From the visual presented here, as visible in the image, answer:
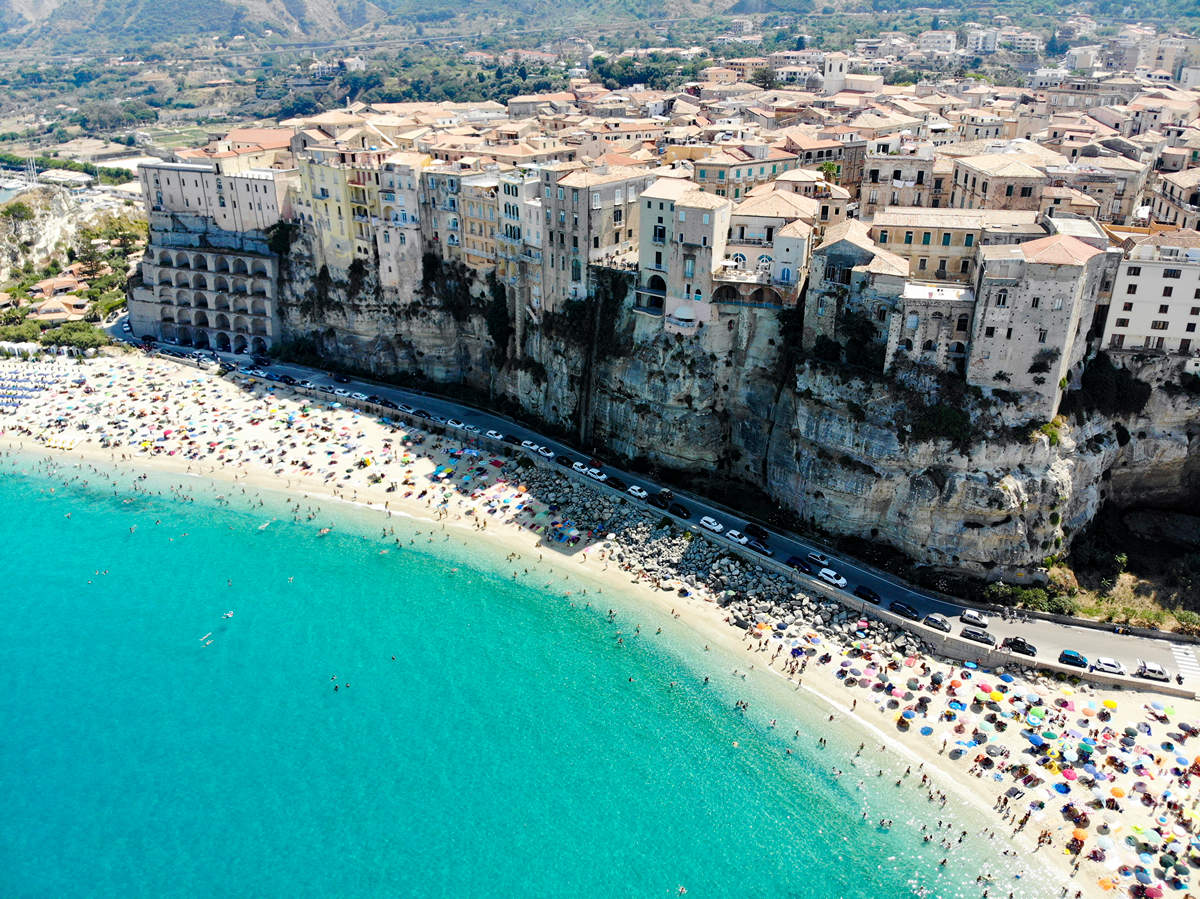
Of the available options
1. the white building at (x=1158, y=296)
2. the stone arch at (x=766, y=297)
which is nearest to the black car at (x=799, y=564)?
the stone arch at (x=766, y=297)

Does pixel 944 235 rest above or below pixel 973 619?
above

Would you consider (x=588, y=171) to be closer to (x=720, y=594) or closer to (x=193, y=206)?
(x=720, y=594)

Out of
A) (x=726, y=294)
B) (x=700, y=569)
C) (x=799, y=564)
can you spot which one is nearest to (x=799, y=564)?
(x=799, y=564)

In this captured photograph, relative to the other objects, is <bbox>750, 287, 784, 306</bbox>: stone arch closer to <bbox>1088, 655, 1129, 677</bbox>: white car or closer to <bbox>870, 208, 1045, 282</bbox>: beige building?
<bbox>870, 208, 1045, 282</bbox>: beige building

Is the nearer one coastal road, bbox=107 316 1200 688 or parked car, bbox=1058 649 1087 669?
parked car, bbox=1058 649 1087 669

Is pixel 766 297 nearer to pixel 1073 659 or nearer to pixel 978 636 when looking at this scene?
pixel 978 636

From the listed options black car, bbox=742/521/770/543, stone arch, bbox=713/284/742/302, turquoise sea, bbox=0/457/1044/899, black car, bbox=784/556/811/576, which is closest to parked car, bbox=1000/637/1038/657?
turquoise sea, bbox=0/457/1044/899

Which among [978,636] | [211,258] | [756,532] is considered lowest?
[978,636]
